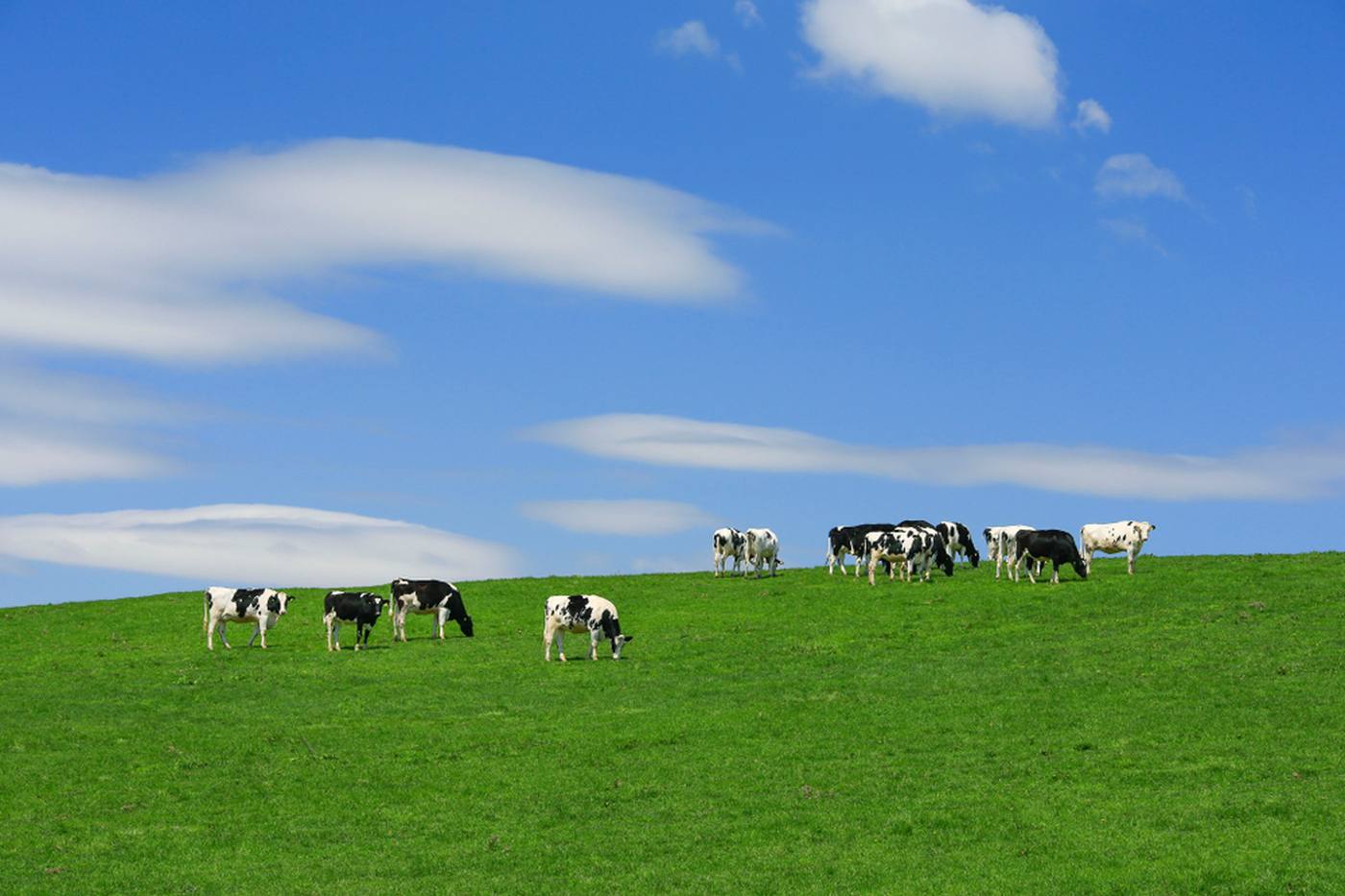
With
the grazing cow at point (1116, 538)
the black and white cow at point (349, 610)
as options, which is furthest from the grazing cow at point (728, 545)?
the black and white cow at point (349, 610)

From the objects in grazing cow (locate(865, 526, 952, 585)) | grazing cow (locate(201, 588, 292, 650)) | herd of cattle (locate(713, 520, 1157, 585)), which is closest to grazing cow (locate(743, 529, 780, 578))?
herd of cattle (locate(713, 520, 1157, 585))

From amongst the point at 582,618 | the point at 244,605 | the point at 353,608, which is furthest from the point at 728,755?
the point at 244,605

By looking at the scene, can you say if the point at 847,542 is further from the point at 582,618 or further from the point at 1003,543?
the point at 582,618

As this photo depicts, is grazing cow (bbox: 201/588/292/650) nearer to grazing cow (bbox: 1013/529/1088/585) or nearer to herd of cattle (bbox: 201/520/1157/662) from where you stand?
herd of cattle (bbox: 201/520/1157/662)

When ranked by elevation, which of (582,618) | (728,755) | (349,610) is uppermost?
(349,610)

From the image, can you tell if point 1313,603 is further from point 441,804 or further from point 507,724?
point 441,804

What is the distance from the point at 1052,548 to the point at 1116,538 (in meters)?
3.83

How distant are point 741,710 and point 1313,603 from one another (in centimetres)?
2198

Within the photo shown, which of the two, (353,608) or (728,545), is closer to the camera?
(353,608)

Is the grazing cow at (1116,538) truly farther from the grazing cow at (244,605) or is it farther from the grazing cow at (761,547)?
the grazing cow at (244,605)

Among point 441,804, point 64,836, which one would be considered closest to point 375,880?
point 441,804

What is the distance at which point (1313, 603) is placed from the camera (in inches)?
1766

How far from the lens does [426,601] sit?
4703cm

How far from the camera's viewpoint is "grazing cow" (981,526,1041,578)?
54.1 metres
